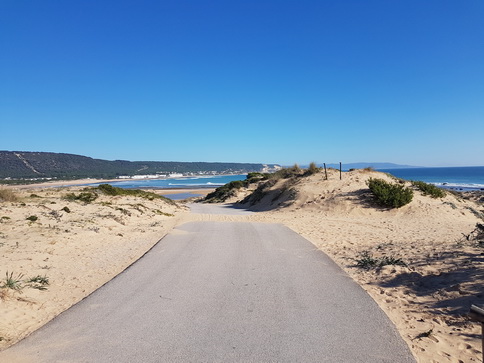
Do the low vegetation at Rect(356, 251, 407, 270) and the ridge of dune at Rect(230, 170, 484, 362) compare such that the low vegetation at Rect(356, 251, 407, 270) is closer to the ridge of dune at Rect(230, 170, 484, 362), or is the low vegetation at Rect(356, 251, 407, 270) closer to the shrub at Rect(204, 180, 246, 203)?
the ridge of dune at Rect(230, 170, 484, 362)

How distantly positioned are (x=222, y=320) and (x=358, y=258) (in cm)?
564

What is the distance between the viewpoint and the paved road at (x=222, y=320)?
3951 millimetres

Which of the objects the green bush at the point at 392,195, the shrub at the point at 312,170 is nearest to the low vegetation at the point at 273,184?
the shrub at the point at 312,170

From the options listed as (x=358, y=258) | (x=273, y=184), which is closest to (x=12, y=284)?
(x=358, y=258)

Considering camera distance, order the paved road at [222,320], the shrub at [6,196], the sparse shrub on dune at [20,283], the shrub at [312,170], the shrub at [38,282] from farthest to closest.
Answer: the shrub at [312,170] < the shrub at [6,196] < the shrub at [38,282] < the sparse shrub on dune at [20,283] < the paved road at [222,320]

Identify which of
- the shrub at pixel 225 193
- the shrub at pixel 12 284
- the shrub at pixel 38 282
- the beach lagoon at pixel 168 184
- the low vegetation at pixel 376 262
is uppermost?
the shrub at pixel 12 284

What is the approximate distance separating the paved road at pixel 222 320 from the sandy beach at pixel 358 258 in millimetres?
432

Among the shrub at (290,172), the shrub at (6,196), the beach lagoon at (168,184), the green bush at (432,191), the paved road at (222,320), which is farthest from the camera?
the beach lagoon at (168,184)

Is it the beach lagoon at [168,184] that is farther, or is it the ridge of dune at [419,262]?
the beach lagoon at [168,184]

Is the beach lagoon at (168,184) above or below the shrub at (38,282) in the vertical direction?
below

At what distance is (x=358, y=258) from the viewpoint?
30.5 ft

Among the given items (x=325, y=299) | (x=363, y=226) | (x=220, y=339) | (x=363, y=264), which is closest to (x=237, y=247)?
(x=363, y=264)

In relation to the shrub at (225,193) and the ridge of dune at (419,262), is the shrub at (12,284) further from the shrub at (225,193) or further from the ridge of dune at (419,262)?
the shrub at (225,193)

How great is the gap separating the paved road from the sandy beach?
43cm
